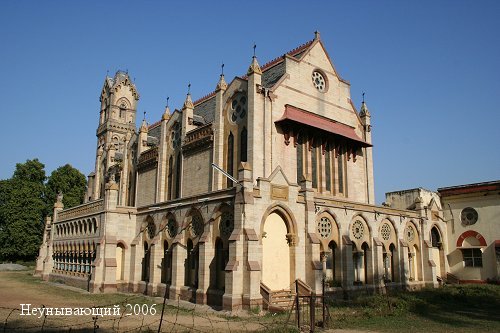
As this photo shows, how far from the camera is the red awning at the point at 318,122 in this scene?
31.6 meters

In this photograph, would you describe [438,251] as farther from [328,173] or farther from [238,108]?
[238,108]

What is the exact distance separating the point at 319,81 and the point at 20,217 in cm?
4873

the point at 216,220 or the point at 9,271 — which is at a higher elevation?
the point at 216,220

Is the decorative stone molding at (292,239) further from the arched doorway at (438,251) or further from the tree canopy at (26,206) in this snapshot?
the tree canopy at (26,206)

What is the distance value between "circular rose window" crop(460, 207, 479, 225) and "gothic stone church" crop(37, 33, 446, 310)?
86.7 inches

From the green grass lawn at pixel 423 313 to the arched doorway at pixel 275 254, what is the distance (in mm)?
3248

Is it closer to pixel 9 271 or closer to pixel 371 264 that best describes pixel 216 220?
pixel 371 264

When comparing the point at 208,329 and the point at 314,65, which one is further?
the point at 314,65

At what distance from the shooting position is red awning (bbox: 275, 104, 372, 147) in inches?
1244

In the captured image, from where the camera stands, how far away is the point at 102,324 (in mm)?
17688

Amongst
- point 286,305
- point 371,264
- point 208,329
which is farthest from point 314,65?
point 208,329

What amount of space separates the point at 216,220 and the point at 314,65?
1785 cm

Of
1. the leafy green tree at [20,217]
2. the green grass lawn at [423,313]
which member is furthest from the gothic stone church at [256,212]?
the leafy green tree at [20,217]

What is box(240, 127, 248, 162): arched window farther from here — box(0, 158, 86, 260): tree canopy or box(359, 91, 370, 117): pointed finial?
box(0, 158, 86, 260): tree canopy
